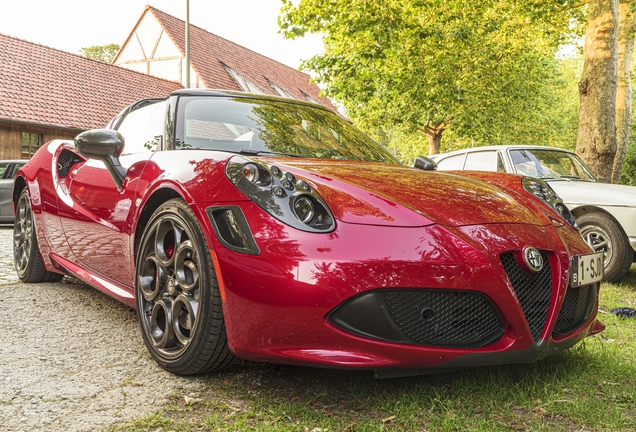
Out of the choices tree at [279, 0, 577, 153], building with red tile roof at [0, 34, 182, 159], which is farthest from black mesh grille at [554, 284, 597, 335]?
building with red tile roof at [0, 34, 182, 159]

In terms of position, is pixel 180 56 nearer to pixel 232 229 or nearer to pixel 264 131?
pixel 264 131

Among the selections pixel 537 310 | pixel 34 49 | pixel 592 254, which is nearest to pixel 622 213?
pixel 592 254

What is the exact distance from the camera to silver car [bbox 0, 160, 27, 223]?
12930 mm

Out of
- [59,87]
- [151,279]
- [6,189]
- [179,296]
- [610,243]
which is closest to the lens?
[179,296]

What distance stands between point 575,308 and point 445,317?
2.46 ft

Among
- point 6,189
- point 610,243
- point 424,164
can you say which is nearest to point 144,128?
point 424,164

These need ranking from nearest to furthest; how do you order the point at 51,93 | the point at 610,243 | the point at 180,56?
the point at 610,243
the point at 51,93
the point at 180,56

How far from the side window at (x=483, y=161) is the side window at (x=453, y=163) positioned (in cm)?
10

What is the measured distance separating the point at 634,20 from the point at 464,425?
1479 cm

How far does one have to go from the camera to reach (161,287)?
2811 millimetres

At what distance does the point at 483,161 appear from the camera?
7.28 meters

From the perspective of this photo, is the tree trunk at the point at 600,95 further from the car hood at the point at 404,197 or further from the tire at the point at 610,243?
the car hood at the point at 404,197

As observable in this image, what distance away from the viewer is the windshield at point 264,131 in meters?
3.21

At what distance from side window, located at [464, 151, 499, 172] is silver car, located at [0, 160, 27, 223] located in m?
9.33
